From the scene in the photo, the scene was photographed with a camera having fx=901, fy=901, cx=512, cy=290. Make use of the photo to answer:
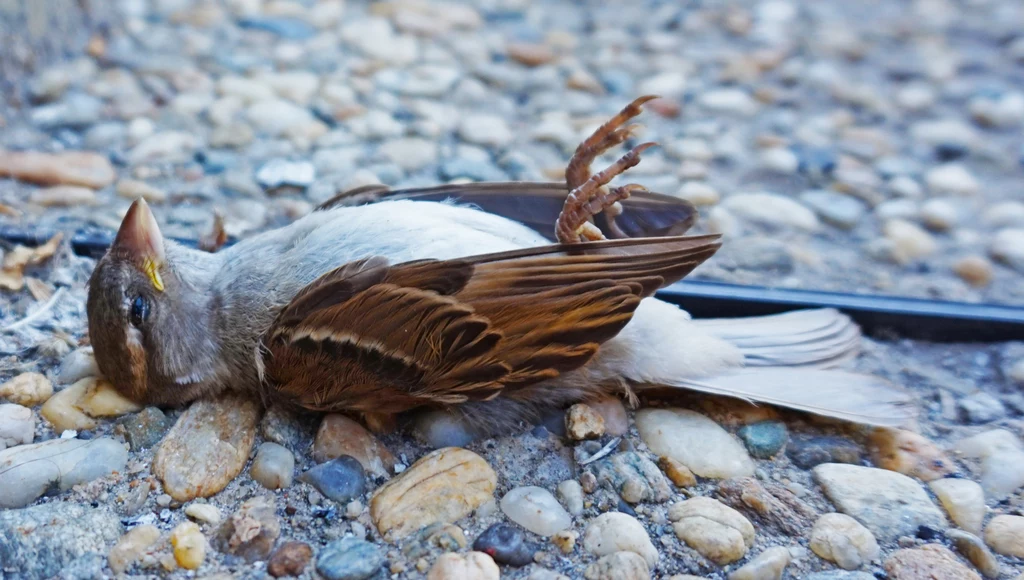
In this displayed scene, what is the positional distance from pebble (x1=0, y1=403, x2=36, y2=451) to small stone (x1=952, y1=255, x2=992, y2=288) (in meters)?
3.58

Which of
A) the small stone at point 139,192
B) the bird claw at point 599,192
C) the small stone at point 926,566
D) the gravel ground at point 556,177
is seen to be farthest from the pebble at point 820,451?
the small stone at point 139,192

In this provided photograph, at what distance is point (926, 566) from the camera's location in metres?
2.36

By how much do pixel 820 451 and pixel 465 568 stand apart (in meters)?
1.19

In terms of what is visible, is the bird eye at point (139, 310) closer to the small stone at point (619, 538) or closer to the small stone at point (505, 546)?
the small stone at point (505, 546)

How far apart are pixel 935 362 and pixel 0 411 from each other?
3144mm

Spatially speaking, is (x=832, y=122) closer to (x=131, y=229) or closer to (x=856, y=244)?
(x=856, y=244)

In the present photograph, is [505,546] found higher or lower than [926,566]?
lower

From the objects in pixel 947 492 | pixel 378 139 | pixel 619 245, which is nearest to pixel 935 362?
pixel 947 492

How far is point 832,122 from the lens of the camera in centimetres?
502

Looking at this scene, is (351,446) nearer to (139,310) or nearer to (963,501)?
(139,310)

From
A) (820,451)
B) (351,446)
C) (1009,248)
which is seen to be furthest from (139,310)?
(1009,248)

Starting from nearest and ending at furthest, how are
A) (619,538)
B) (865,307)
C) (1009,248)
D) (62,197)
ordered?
1. (619,538)
2. (865,307)
3. (62,197)
4. (1009,248)

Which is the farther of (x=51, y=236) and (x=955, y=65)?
(x=955, y=65)

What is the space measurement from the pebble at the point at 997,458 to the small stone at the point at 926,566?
39 cm
